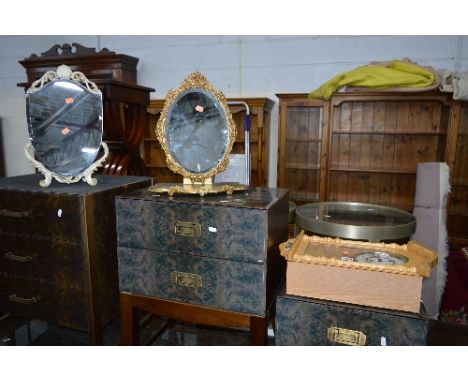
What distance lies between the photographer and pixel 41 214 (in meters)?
1.33

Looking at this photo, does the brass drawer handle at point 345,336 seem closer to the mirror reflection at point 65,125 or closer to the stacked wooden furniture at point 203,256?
the stacked wooden furniture at point 203,256

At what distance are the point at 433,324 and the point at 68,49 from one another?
366cm

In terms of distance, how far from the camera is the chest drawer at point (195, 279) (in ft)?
3.74

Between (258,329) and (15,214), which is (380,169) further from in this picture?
(15,214)

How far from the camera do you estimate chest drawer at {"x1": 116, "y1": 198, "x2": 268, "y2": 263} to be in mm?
1109

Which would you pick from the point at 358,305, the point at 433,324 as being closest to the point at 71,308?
the point at 358,305

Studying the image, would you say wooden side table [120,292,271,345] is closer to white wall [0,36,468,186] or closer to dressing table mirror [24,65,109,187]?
dressing table mirror [24,65,109,187]

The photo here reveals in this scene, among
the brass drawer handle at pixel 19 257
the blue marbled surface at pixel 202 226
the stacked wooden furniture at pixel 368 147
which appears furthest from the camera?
the stacked wooden furniture at pixel 368 147

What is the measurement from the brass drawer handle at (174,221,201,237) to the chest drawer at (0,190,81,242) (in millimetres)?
369

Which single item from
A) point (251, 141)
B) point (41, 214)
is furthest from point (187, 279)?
point (251, 141)

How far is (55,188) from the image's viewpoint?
1367 millimetres

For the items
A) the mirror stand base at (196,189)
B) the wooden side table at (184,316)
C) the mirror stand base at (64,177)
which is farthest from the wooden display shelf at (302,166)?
the wooden side table at (184,316)

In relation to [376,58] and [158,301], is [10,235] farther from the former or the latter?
Result: [376,58]

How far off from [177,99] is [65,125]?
502 millimetres
